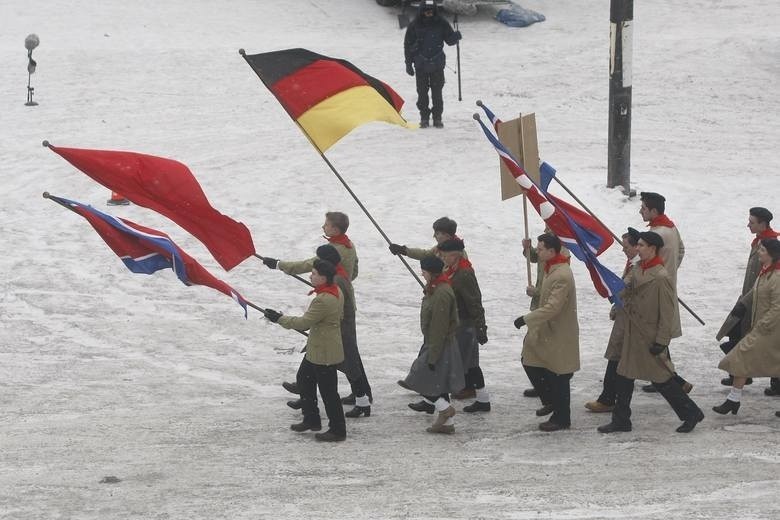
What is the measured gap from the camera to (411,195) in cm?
1633

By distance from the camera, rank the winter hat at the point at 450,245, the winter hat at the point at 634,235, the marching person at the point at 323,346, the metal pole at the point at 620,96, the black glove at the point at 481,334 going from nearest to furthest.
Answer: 1. the marching person at the point at 323,346
2. the winter hat at the point at 634,235
3. the winter hat at the point at 450,245
4. the black glove at the point at 481,334
5. the metal pole at the point at 620,96

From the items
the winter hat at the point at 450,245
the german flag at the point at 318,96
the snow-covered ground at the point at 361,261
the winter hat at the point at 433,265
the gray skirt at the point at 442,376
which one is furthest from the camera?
the german flag at the point at 318,96

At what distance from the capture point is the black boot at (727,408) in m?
9.95

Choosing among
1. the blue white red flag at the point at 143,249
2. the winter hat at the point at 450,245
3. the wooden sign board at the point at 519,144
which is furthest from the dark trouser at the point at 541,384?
the blue white red flag at the point at 143,249

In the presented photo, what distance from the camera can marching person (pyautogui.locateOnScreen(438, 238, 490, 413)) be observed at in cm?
1006

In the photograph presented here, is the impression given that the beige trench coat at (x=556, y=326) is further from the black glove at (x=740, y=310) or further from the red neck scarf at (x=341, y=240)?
the red neck scarf at (x=341, y=240)

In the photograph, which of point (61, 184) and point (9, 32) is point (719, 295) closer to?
point (61, 184)

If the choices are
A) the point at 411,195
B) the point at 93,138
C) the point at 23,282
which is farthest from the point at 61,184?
the point at 411,195

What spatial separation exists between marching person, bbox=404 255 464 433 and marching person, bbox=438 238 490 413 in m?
0.30

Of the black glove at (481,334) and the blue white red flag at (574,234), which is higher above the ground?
the blue white red flag at (574,234)

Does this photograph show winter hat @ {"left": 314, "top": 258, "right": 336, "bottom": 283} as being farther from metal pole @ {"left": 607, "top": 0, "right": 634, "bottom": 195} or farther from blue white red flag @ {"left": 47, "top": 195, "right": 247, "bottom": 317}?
metal pole @ {"left": 607, "top": 0, "right": 634, "bottom": 195}

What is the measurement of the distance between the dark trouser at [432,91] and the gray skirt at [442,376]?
9.22 metres

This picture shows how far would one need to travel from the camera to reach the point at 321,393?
31.7 feet

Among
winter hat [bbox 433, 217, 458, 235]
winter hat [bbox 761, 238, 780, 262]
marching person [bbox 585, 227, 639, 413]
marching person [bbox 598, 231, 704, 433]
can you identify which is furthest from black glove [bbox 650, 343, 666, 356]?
winter hat [bbox 433, 217, 458, 235]
